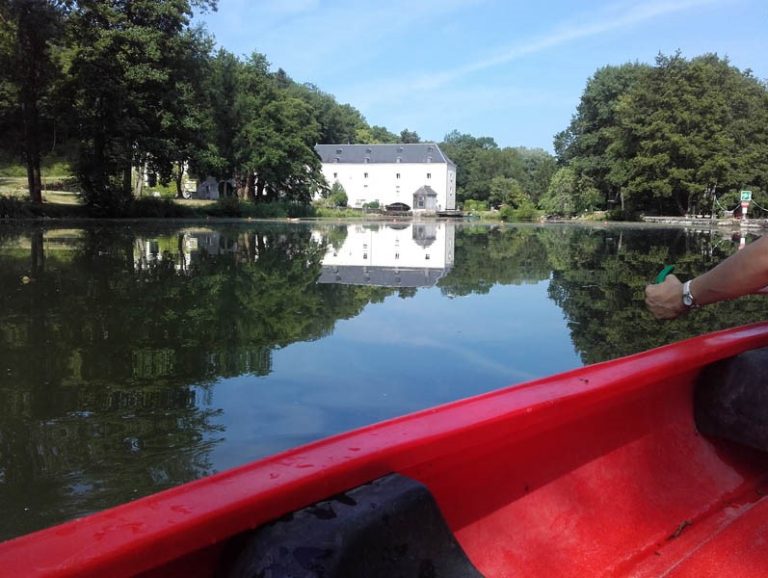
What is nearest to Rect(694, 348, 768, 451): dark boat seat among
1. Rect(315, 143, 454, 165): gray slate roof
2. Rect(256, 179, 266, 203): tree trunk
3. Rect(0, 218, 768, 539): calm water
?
Rect(0, 218, 768, 539): calm water

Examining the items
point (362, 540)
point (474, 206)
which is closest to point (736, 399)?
point (362, 540)

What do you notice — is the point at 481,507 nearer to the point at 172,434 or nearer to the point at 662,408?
the point at 662,408

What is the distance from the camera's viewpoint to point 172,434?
3242 mm

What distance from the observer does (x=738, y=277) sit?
189 centimetres

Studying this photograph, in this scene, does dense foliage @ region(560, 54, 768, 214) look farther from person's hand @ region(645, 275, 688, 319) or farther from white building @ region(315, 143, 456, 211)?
person's hand @ region(645, 275, 688, 319)

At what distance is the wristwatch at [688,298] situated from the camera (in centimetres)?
216

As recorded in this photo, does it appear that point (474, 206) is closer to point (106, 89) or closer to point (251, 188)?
point (251, 188)

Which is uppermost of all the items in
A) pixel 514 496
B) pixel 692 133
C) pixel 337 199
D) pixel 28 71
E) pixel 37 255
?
pixel 692 133

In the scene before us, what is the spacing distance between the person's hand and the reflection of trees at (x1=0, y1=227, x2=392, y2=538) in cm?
205

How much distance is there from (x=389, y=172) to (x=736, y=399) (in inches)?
3351

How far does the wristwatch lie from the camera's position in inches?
85.1

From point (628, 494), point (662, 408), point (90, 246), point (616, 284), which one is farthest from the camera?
point (90, 246)

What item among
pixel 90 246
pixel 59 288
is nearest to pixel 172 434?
pixel 59 288

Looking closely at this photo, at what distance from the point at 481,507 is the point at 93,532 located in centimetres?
116
